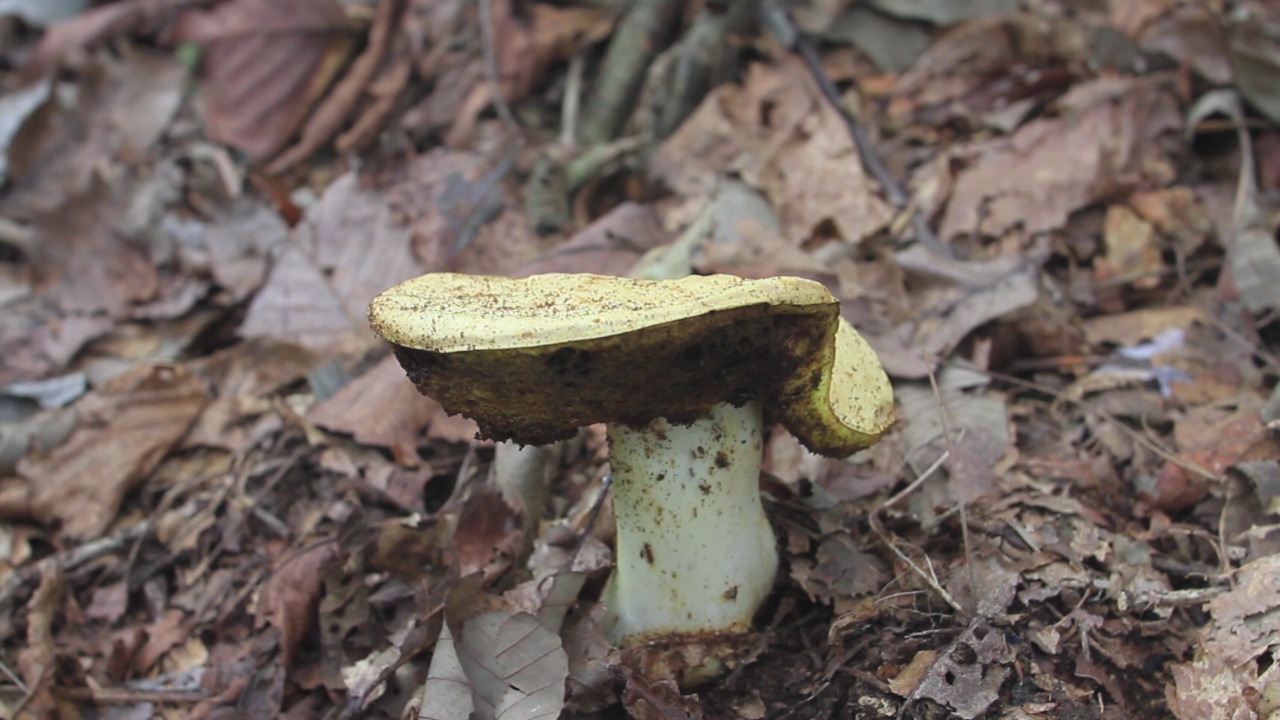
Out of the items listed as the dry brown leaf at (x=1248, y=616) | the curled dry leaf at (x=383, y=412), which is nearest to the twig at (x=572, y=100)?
the curled dry leaf at (x=383, y=412)

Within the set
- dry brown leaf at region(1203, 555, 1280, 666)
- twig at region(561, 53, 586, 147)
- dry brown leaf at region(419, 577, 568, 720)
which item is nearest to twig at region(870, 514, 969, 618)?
dry brown leaf at region(1203, 555, 1280, 666)

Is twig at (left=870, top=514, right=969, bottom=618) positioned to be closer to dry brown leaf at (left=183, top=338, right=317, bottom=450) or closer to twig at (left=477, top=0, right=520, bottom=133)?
dry brown leaf at (left=183, top=338, right=317, bottom=450)

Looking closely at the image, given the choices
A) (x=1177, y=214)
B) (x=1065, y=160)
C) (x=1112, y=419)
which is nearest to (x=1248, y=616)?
(x=1112, y=419)

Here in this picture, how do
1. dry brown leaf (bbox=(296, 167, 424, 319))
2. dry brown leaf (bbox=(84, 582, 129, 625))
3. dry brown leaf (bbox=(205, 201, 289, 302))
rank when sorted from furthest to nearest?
dry brown leaf (bbox=(205, 201, 289, 302))
dry brown leaf (bbox=(296, 167, 424, 319))
dry brown leaf (bbox=(84, 582, 129, 625))

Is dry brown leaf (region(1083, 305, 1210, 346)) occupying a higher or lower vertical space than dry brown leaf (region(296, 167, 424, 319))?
lower

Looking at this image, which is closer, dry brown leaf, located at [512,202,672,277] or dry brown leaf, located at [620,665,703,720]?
dry brown leaf, located at [620,665,703,720]

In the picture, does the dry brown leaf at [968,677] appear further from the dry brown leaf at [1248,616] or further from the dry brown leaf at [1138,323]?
the dry brown leaf at [1138,323]

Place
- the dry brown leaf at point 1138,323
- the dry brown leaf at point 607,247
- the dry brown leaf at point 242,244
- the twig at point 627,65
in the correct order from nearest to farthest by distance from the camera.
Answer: the dry brown leaf at point 1138,323 < the dry brown leaf at point 607,247 < the dry brown leaf at point 242,244 < the twig at point 627,65

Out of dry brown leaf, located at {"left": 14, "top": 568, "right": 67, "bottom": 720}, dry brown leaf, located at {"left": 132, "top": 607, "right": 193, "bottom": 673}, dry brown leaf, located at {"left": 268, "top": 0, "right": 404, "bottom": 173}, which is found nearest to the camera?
dry brown leaf, located at {"left": 14, "top": 568, "right": 67, "bottom": 720}
